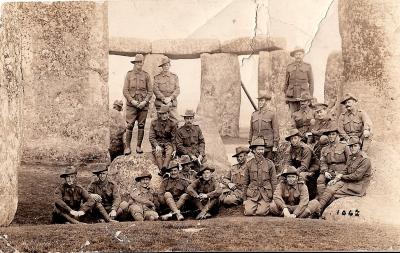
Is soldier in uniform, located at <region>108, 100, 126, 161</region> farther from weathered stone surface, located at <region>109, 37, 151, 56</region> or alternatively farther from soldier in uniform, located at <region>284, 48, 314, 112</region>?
weathered stone surface, located at <region>109, 37, 151, 56</region>

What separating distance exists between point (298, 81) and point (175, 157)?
155 inches

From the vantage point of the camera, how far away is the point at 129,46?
23281 mm

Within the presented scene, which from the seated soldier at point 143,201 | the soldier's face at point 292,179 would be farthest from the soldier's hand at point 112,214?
the soldier's face at point 292,179

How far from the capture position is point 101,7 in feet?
48.8

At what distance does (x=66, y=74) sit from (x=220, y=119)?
7.92 meters

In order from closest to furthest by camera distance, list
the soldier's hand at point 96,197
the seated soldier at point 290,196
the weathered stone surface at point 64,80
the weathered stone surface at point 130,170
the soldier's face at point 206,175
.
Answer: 1. the seated soldier at point 290,196
2. the soldier's hand at point 96,197
3. the soldier's face at point 206,175
4. the weathered stone surface at point 130,170
5. the weathered stone surface at point 64,80

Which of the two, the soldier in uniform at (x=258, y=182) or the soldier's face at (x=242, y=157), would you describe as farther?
the soldier's face at (x=242, y=157)

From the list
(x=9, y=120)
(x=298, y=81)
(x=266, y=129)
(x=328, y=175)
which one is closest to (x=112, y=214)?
(x=9, y=120)

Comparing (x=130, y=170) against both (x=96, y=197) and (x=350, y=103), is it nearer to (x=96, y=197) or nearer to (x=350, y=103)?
(x=96, y=197)

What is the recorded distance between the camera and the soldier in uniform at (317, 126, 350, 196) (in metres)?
12.3

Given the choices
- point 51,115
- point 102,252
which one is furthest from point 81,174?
point 102,252

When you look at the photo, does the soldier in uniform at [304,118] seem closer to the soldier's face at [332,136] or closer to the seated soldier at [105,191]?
the soldier's face at [332,136]

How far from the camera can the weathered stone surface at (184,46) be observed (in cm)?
2317

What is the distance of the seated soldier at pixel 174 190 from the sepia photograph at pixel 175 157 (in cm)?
1
